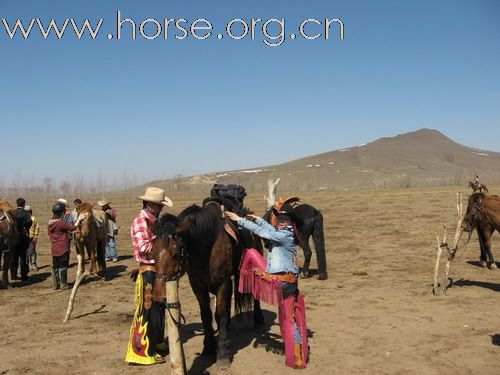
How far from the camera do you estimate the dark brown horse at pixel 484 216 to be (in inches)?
387

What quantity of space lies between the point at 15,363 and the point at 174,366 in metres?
2.88

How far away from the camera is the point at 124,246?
56.6ft

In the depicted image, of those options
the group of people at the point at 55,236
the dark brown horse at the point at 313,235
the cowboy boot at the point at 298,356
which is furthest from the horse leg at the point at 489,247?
the group of people at the point at 55,236

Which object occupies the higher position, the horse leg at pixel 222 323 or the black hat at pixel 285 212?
the black hat at pixel 285 212

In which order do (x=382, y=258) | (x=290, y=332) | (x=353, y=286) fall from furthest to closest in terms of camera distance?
(x=382, y=258)
(x=353, y=286)
(x=290, y=332)

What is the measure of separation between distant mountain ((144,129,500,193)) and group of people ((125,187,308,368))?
77.2 meters

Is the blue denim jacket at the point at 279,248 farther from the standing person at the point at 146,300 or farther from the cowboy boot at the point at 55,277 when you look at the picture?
the cowboy boot at the point at 55,277

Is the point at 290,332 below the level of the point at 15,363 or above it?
above

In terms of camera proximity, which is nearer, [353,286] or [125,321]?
[125,321]

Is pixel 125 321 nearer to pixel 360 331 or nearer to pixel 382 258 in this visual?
pixel 360 331

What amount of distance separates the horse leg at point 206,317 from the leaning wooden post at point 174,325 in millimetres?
1058

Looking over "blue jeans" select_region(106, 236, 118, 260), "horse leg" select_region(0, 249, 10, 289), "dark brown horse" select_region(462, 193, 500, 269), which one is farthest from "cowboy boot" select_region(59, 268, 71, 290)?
"dark brown horse" select_region(462, 193, 500, 269)

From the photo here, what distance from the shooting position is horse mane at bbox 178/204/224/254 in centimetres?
471

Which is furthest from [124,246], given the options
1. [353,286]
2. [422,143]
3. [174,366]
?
[422,143]
